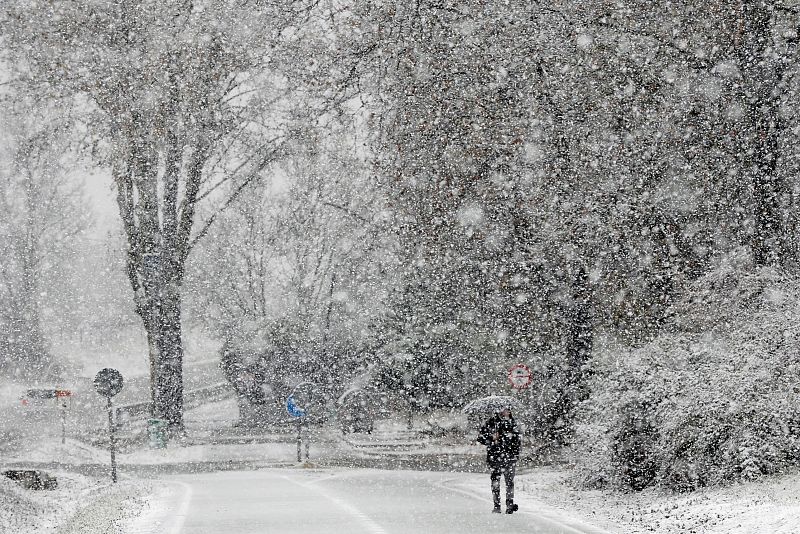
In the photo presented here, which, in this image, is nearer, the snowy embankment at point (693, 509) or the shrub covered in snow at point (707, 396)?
the snowy embankment at point (693, 509)

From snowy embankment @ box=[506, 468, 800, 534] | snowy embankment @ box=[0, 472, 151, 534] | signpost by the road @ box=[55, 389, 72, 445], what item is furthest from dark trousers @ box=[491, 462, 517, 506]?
signpost by the road @ box=[55, 389, 72, 445]

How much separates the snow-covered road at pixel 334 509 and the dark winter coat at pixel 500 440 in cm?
75

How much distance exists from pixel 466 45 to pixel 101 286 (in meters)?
84.1

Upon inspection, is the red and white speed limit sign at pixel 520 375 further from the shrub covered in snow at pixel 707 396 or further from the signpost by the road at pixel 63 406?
the signpost by the road at pixel 63 406

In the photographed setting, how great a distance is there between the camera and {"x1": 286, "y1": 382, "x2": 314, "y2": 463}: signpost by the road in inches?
1281

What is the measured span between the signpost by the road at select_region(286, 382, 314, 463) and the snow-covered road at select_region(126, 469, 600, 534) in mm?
7690

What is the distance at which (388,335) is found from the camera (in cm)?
3850

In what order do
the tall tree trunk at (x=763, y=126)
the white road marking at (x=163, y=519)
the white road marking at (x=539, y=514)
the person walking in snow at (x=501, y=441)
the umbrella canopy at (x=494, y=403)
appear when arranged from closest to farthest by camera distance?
the white road marking at (x=539, y=514), the white road marking at (x=163, y=519), the person walking in snow at (x=501, y=441), the tall tree trunk at (x=763, y=126), the umbrella canopy at (x=494, y=403)

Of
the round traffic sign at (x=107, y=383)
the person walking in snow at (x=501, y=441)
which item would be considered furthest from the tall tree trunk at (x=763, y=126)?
the round traffic sign at (x=107, y=383)

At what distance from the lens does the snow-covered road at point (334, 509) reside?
1326cm

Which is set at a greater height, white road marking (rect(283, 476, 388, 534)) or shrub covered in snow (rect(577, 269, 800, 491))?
shrub covered in snow (rect(577, 269, 800, 491))

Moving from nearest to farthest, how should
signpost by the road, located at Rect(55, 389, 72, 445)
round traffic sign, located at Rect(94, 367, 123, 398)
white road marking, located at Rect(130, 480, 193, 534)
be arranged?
white road marking, located at Rect(130, 480, 193, 534) → round traffic sign, located at Rect(94, 367, 123, 398) → signpost by the road, located at Rect(55, 389, 72, 445)

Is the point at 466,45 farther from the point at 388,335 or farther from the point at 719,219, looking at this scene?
the point at 388,335

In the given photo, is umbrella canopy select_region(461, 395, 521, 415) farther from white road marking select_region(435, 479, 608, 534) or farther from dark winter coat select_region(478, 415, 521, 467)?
dark winter coat select_region(478, 415, 521, 467)
